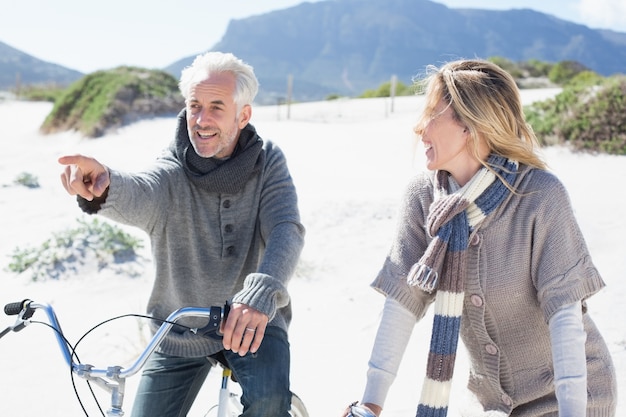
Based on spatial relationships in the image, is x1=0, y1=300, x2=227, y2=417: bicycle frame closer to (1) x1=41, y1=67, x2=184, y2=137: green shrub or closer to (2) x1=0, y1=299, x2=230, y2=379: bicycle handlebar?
(2) x1=0, y1=299, x2=230, y2=379: bicycle handlebar

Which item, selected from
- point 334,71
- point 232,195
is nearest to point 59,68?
point 334,71

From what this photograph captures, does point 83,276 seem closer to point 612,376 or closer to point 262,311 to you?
point 262,311

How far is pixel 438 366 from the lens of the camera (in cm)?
215

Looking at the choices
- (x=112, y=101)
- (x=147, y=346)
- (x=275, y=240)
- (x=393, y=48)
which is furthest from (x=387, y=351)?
(x=393, y=48)

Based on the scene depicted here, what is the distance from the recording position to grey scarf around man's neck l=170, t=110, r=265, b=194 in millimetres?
2537

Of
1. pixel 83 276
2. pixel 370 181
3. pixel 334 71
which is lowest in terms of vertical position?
pixel 83 276

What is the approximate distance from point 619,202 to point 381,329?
5.57m

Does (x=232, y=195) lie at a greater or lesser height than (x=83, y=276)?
greater

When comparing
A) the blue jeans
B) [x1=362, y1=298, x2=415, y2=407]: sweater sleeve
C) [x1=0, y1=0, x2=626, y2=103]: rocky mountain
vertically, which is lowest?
the blue jeans

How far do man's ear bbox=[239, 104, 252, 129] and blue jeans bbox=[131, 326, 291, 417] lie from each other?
748 mm

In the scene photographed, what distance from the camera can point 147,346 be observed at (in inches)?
74.7

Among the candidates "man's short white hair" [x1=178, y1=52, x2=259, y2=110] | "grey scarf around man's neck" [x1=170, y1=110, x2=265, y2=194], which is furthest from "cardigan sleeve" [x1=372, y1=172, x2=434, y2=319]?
"man's short white hair" [x1=178, y1=52, x2=259, y2=110]

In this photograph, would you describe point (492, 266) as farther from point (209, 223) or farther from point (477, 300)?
point (209, 223)

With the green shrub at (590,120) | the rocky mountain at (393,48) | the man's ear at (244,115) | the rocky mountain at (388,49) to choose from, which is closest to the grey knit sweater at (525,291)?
the man's ear at (244,115)
